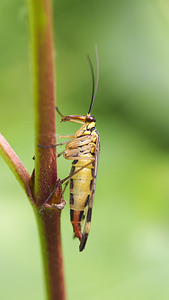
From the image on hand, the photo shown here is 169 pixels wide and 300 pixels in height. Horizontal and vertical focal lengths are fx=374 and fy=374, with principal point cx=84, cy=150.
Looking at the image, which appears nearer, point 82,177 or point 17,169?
point 17,169

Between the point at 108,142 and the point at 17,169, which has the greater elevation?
the point at 108,142

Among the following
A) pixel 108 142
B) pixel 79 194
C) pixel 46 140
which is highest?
pixel 108 142

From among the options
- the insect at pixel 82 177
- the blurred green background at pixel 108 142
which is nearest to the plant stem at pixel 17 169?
the insect at pixel 82 177

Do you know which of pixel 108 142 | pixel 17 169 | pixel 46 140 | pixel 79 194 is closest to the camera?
pixel 46 140

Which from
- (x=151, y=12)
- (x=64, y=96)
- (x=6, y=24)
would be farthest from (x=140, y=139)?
(x=6, y=24)

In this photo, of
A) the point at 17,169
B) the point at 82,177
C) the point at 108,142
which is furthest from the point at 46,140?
the point at 108,142

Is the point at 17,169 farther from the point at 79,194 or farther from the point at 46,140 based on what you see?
the point at 79,194

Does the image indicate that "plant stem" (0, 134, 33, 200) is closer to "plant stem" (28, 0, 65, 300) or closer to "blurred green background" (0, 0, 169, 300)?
"plant stem" (28, 0, 65, 300)

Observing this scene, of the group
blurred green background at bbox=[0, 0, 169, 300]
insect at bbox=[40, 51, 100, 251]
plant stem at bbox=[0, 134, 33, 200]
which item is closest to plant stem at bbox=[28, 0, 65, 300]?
plant stem at bbox=[0, 134, 33, 200]
